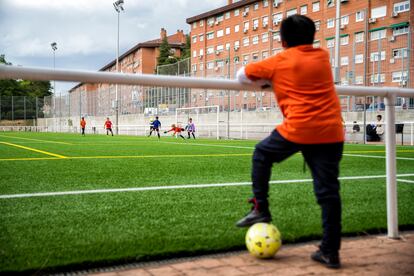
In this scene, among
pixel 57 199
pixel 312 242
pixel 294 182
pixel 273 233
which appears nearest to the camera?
pixel 273 233

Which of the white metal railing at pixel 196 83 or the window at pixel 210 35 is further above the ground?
the window at pixel 210 35

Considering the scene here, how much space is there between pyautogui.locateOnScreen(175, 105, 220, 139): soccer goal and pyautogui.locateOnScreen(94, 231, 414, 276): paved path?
26.4m

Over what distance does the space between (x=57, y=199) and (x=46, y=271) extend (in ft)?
7.39

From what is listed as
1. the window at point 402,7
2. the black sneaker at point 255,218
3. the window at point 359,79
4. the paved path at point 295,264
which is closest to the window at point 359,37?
the window at point 359,79

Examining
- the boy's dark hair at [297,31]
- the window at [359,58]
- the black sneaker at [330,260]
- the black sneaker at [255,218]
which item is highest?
the window at [359,58]

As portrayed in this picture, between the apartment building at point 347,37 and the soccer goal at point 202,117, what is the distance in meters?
0.80

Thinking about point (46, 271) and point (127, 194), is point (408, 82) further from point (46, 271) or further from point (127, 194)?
point (46, 271)

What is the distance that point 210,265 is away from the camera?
2551 mm

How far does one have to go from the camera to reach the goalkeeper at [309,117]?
254cm

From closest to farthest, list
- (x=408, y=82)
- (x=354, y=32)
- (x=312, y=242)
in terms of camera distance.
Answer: (x=312, y=242), (x=408, y=82), (x=354, y=32)

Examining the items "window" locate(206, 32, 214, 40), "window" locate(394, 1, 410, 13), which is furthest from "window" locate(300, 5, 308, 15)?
"window" locate(206, 32, 214, 40)

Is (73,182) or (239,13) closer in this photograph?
(73,182)

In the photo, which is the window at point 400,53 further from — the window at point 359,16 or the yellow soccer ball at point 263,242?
the yellow soccer ball at point 263,242

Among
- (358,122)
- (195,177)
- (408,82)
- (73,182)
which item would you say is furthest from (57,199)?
(358,122)
